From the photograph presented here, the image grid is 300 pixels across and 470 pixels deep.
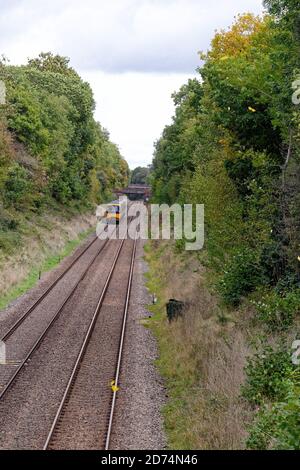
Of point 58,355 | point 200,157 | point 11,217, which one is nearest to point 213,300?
point 58,355

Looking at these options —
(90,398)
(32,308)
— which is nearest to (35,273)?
(32,308)

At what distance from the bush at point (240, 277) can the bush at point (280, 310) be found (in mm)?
3118

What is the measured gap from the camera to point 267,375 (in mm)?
12148

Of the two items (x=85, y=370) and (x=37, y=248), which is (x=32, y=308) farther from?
(x=37, y=248)

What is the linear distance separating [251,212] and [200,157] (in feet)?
45.0

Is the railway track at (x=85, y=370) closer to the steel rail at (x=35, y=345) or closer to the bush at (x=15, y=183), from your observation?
the steel rail at (x=35, y=345)

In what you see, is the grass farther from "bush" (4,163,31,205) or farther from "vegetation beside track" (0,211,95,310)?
"bush" (4,163,31,205)

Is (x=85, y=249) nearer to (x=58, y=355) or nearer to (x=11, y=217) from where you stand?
(x=11, y=217)

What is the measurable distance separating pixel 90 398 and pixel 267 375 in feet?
15.3

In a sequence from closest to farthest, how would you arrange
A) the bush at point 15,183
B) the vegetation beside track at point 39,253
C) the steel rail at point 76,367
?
the steel rail at point 76,367
the vegetation beside track at point 39,253
the bush at point 15,183

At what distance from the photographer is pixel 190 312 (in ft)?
66.5

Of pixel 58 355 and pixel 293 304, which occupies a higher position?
pixel 293 304

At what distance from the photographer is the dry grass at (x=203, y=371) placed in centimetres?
1170

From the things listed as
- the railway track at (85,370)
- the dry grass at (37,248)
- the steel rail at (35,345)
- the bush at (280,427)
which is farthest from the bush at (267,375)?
the dry grass at (37,248)
